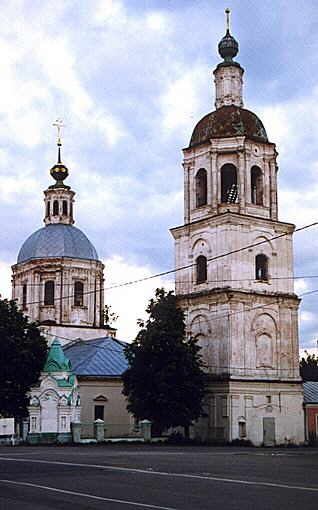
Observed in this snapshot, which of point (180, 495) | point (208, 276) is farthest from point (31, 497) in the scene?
point (208, 276)

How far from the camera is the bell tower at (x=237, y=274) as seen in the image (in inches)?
1756

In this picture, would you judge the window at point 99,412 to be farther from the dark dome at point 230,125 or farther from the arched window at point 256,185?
the dark dome at point 230,125

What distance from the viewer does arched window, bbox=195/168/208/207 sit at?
1941 inches

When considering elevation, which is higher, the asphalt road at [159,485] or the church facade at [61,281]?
the church facade at [61,281]

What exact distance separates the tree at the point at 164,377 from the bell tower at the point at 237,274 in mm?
2345


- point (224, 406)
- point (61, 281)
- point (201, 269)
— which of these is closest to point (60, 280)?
point (61, 281)

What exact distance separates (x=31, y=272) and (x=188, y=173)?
1503 cm

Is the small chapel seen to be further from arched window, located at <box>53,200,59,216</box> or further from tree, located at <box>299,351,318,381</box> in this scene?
tree, located at <box>299,351,318,381</box>

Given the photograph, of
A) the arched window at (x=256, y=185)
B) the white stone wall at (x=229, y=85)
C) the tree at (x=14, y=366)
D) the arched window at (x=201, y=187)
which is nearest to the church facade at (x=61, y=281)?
the tree at (x=14, y=366)

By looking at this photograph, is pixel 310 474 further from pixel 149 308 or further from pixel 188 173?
pixel 188 173

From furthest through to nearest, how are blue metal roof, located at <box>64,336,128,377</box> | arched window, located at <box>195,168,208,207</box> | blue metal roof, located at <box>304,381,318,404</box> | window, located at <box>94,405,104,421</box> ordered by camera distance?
1. blue metal roof, located at <box>304,381,318,404</box>
2. blue metal roof, located at <box>64,336,128,377</box>
3. window, located at <box>94,405,104,421</box>
4. arched window, located at <box>195,168,208,207</box>

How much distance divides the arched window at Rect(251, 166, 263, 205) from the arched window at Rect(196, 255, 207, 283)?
4719 millimetres

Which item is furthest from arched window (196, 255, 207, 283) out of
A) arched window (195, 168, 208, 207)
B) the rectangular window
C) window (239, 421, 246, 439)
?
window (239, 421, 246, 439)

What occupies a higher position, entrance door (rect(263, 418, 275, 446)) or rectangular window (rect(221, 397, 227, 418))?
rectangular window (rect(221, 397, 227, 418))
